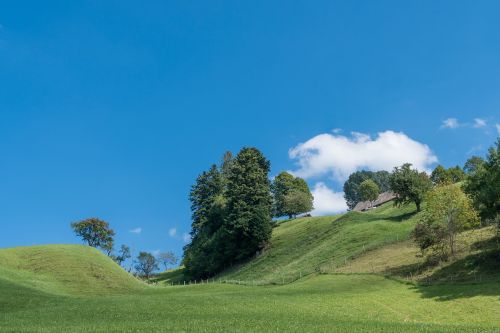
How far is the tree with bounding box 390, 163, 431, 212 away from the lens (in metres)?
87.2

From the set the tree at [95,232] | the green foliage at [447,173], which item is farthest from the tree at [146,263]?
the green foliage at [447,173]

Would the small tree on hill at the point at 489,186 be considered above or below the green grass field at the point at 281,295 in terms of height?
above

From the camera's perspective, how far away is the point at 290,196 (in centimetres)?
13900

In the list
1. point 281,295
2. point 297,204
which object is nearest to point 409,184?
point 281,295

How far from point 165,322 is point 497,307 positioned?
2861 centimetres

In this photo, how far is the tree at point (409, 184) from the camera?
8719cm

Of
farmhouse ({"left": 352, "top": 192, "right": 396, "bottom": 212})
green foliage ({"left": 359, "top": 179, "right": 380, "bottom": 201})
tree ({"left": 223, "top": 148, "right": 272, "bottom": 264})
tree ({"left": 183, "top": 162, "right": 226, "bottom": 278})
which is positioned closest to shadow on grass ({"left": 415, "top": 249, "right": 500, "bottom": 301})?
tree ({"left": 223, "top": 148, "right": 272, "bottom": 264})

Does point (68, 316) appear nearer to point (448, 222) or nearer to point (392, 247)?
point (448, 222)

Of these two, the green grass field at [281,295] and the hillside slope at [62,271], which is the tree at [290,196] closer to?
the green grass field at [281,295]

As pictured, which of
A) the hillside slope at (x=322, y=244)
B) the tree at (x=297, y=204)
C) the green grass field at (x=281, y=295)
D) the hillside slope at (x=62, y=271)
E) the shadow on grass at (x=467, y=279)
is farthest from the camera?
the tree at (x=297, y=204)

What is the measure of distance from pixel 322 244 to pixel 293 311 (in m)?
52.6

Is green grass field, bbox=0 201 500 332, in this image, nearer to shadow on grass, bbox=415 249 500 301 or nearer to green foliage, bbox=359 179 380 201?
shadow on grass, bbox=415 249 500 301

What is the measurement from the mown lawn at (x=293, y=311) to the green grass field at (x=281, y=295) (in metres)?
0.09

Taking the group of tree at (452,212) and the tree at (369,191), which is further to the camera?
the tree at (369,191)
